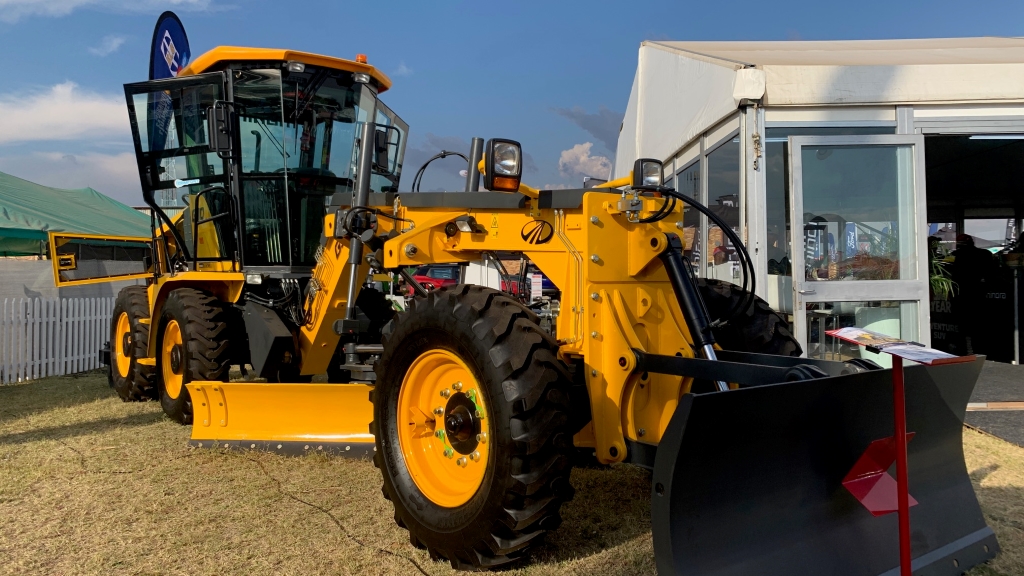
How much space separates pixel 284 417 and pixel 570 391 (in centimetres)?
258

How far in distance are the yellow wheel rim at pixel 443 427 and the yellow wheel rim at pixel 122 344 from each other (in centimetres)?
536

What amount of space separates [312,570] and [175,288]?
13.7ft

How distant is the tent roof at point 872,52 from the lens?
6582 millimetres

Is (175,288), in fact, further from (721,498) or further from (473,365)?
(721,498)

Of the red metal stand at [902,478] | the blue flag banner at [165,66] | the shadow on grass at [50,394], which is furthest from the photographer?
the shadow on grass at [50,394]

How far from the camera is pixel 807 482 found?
99.3 inches

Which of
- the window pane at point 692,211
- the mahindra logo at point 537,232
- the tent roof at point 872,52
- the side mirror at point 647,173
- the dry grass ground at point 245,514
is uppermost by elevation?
the tent roof at point 872,52

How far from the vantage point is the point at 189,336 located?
561 centimetres

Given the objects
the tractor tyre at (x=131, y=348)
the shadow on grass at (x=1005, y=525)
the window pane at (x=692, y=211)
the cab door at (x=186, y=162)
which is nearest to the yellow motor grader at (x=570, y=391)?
the shadow on grass at (x=1005, y=525)

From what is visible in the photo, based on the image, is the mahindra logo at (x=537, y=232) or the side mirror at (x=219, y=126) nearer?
the mahindra logo at (x=537, y=232)

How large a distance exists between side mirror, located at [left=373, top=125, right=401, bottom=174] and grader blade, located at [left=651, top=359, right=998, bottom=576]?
3636 millimetres

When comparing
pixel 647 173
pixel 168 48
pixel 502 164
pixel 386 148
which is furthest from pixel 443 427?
pixel 168 48

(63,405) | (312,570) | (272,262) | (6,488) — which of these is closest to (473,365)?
(312,570)

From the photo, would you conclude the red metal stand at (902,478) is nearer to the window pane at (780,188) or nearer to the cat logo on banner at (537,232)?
the cat logo on banner at (537,232)
